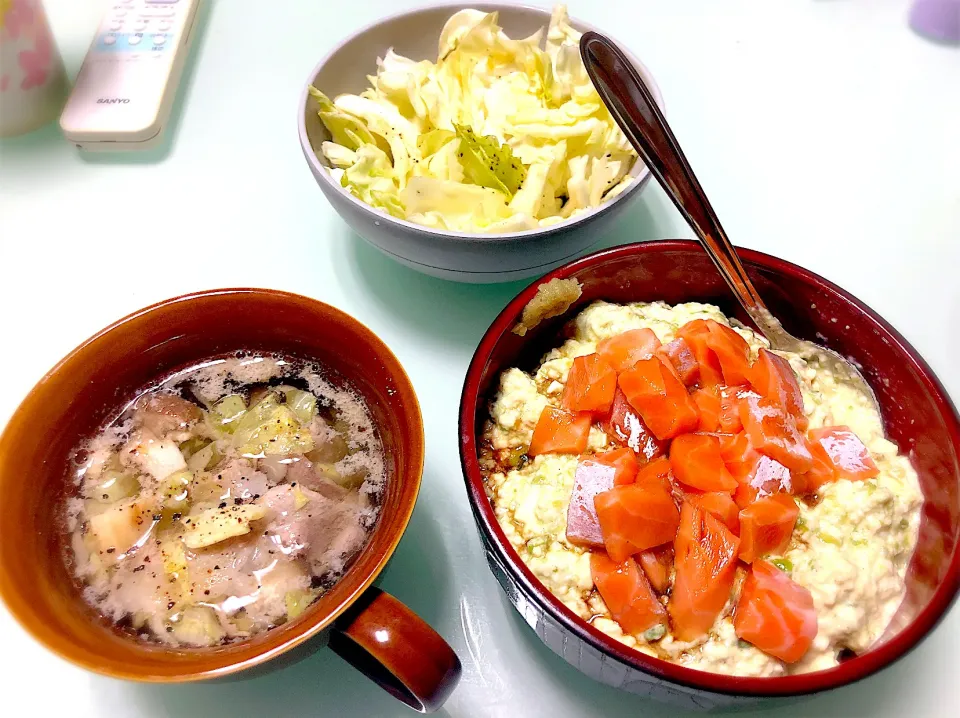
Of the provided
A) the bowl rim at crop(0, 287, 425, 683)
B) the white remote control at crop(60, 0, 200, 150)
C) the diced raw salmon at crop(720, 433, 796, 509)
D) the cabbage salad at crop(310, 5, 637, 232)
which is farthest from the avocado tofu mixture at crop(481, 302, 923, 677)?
the white remote control at crop(60, 0, 200, 150)

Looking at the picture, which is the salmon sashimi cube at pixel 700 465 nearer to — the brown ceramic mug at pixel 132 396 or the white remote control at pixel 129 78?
the brown ceramic mug at pixel 132 396

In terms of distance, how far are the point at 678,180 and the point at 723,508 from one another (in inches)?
18.6

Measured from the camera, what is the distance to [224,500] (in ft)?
2.88

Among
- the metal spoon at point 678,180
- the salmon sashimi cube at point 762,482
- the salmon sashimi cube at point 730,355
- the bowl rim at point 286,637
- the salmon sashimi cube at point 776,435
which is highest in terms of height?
the metal spoon at point 678,180

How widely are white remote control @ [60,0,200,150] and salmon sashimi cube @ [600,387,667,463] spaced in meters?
1.16

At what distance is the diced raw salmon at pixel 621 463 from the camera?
86cm

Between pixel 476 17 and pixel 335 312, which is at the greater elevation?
pixel 476 17

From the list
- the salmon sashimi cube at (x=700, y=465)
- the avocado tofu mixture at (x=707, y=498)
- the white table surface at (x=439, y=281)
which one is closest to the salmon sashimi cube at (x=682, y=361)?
the avocado tofu mixture at (x=707, y=498)

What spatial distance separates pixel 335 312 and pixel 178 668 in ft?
1.43

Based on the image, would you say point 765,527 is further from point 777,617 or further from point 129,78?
point 129,78

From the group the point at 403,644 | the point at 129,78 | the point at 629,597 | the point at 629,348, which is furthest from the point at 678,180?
the point at 129,78

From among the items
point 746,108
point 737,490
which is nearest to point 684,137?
point 746,108

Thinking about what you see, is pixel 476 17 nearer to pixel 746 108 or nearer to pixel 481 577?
pixel 746 108

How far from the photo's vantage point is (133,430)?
3.07 ft
